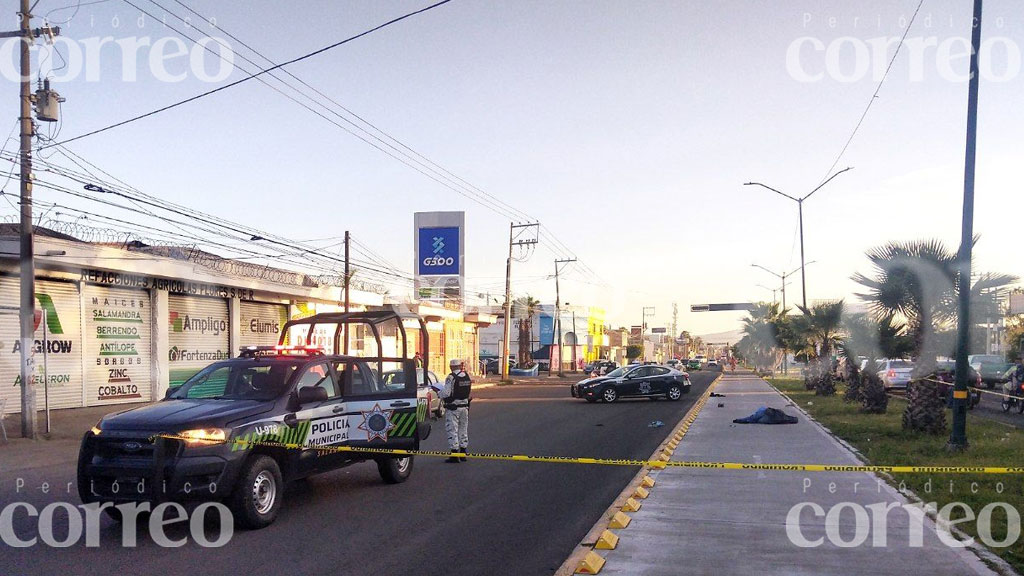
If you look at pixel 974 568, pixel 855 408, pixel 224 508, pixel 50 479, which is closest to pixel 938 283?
pixel 855 408

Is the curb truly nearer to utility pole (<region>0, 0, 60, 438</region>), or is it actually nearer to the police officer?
the police officer

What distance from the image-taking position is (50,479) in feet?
39.1

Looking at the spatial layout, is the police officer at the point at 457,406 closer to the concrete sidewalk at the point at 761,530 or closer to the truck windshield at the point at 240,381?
the concrete sidewalk at the point at 761,530

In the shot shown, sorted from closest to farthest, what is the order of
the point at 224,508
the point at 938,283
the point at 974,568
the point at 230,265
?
1. the point at 974,568
2. the point at 224,508
3. the point at 938,283
4. the point at 230,265

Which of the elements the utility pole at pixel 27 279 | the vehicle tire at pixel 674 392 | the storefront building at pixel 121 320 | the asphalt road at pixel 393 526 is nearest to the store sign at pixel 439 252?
the storefront building at pixel 121 320

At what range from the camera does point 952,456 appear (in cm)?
1310

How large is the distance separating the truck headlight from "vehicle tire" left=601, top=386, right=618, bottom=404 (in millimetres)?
23348

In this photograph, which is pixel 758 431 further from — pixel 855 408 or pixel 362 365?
pixel 362 365

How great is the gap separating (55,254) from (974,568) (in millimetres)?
20948

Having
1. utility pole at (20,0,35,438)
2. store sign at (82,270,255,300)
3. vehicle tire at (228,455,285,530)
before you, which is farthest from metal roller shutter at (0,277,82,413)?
vehicle tire at (228,455,285,530)

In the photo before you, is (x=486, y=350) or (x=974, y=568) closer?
(x=974, y=568)

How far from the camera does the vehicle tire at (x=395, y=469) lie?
10.8 m

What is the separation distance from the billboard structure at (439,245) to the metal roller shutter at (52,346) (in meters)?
20.4

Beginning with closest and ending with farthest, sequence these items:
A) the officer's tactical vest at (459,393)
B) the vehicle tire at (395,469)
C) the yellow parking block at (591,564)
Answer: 1. the yellow parking block at (591,564)
2. the vehicle tire at (395,469)
3. the officer's tactical vest at (459,393)
